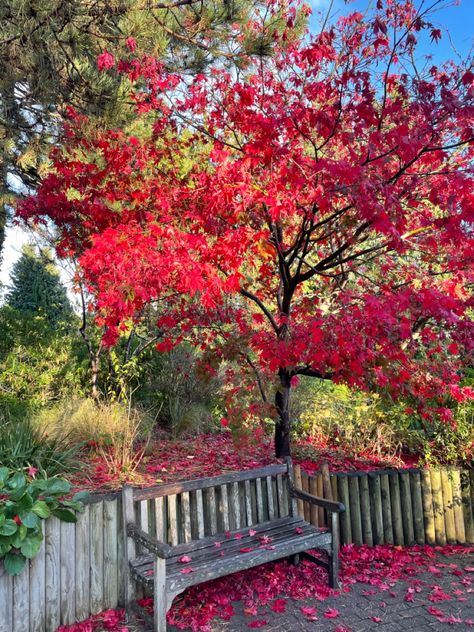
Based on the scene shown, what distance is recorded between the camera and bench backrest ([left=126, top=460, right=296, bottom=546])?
Result: 311 centimetres

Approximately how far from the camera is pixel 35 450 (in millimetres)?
3859

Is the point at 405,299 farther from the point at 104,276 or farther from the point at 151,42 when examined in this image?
the point at 151,42

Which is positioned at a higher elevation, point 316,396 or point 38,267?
point 38,267

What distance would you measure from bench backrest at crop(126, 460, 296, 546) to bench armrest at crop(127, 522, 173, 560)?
83 millimetres

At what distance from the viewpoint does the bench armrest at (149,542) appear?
8.54ft

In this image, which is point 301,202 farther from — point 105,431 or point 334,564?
point 105,431

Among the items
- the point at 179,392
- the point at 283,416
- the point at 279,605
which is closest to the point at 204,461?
the point at 283,416

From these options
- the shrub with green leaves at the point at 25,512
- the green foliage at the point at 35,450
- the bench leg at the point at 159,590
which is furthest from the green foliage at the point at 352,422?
the shrub with green leaves at the point at 25,512

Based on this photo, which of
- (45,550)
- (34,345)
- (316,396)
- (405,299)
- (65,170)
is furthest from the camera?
(34,345)

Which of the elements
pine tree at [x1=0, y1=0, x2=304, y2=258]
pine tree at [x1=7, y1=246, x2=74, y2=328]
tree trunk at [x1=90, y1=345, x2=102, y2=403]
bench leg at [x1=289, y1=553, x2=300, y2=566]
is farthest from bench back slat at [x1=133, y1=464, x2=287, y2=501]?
pine tree at [x1=7, y1=246, x2=74, y2=328]

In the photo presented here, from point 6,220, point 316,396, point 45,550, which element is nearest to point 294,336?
point 45,550

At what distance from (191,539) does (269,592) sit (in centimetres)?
62

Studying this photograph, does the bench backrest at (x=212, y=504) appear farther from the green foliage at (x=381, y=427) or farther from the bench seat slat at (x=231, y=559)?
the green foliage at (x=381, y=427)

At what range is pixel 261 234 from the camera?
11.4 feet
